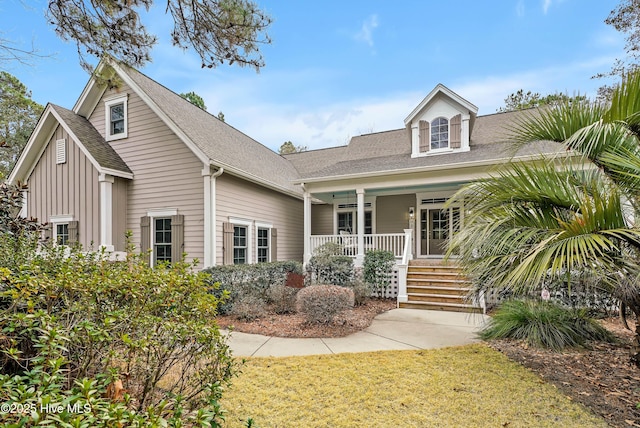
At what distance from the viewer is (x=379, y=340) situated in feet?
18.0

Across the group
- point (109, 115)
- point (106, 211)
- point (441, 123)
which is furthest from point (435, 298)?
point (109, 115)

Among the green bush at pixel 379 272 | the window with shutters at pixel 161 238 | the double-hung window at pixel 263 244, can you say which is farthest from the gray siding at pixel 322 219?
the window with shutters at pixel 161 238

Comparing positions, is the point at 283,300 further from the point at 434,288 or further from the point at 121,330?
the point at 121,330

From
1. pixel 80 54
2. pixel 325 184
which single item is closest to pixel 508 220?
pixel 80 54

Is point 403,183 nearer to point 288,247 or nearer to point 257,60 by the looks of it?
point 288,247

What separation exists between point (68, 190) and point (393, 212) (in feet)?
36.8

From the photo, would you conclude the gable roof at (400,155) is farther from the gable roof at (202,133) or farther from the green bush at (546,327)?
the green bush at (546,327)

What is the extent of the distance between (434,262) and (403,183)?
267 cm

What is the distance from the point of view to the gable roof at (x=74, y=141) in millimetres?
8922

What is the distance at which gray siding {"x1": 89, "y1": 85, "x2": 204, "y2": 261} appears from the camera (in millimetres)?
8680

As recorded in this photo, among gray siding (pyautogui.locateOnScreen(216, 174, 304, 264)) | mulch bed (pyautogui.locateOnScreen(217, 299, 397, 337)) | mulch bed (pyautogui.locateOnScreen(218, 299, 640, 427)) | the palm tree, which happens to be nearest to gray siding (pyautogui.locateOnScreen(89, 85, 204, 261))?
gray siding (pyautogui.locateOnScreen(216, 174, 304, 264))

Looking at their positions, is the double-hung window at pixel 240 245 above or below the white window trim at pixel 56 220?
below

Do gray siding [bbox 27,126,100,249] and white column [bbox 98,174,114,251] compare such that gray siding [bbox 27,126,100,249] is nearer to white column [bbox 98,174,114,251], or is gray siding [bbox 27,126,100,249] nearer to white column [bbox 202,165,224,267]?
white column [bbox 98,174,114,251]

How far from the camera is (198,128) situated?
32.5 ft
